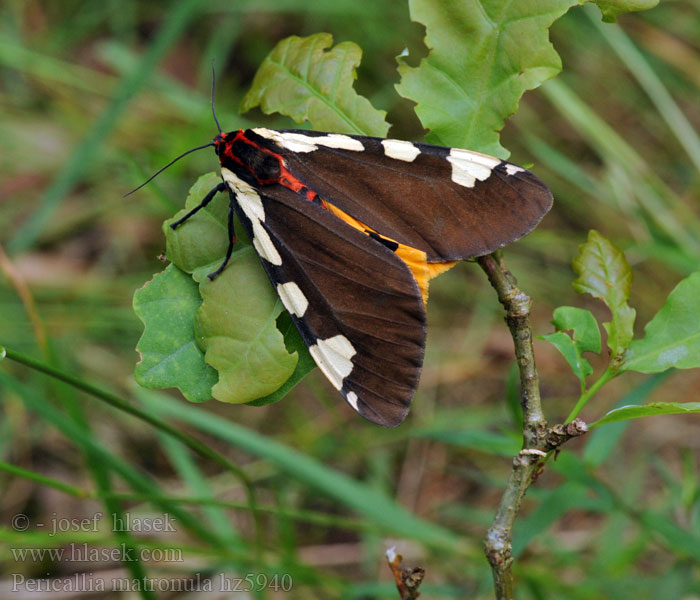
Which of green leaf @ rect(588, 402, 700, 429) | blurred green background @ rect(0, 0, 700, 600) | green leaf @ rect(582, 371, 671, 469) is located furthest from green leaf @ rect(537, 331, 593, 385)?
blurred green background @ rect(0, 0, 700, 600)

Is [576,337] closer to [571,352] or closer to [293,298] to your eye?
[571,352]

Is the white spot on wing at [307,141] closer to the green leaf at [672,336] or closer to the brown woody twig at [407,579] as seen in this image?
the green leaf at [672,336]

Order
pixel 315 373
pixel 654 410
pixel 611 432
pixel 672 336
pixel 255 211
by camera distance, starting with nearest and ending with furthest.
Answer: pixel 654 410 → pixel 672 336 → pixel 255 211 → pixel 611 432 → pixel 315 373

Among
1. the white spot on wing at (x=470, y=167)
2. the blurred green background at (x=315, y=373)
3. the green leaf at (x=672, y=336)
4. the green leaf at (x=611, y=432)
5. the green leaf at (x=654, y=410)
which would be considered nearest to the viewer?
the green leaf at (x=654, y=410)

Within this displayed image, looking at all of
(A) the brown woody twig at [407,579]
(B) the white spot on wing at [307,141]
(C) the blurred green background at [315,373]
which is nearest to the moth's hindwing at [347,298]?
(B) the white spot on wing at [307,141]

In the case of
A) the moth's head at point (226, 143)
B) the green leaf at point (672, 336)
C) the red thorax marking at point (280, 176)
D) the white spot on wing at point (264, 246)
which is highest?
the moth's head at point (226, 143)

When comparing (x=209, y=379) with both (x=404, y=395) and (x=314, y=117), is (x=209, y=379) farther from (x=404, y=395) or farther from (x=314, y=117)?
(x=314, y=117)

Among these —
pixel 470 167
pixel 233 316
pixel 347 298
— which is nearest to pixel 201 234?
pixel 233 316
